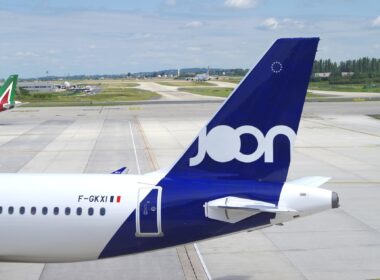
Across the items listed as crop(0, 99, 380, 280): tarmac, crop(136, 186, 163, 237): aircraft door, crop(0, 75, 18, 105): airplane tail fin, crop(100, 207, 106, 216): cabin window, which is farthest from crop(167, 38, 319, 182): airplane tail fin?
crop(0, 75, 18, 105): airplane tail fin

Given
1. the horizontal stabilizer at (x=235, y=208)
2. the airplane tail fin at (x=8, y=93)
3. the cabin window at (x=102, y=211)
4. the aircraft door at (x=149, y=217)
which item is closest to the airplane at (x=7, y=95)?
the airplane tail fin at (x=8, y=93)

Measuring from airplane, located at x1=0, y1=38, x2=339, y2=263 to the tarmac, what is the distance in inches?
124

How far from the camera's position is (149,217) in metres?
12.7

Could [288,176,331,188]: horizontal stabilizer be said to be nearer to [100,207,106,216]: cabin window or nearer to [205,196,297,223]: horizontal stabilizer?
[205,196,297,223]: horizontal stabilizer

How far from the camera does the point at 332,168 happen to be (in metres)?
33.9

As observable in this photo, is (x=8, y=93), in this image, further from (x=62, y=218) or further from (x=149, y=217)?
(x=149, y=217)

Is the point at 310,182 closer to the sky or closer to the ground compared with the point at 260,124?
closer to the ground

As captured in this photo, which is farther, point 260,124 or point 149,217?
point 260,124

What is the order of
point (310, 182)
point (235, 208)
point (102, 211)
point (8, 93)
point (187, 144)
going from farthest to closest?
point (8, 93)
point (187, 144)
point (310, 182)
point (102, 211)
point (235, 208)

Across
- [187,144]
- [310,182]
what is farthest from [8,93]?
[310,182]

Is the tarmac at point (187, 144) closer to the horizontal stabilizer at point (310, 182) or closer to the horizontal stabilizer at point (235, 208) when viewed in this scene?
the horizontal stabilizer at point (310, 182)

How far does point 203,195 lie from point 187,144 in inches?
1296

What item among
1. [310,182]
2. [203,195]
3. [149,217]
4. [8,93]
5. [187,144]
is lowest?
[187,144]

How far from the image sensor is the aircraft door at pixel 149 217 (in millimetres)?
12656
